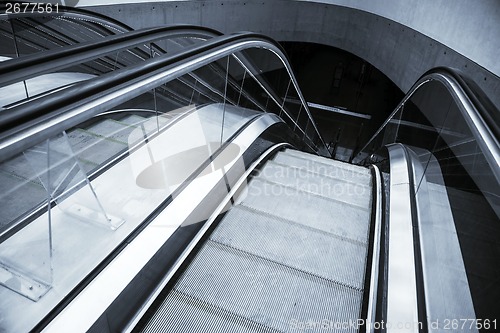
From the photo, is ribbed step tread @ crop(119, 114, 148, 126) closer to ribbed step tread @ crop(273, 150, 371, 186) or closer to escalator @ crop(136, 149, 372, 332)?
escalator @ crop(136, 149, 372, 332)

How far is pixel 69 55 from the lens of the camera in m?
2.32

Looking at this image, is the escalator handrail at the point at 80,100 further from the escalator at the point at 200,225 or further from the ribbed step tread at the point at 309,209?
the ribbed step tread at the point at 309,209

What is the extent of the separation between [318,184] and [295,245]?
117 cm

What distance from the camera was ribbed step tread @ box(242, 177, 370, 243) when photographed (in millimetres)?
2600

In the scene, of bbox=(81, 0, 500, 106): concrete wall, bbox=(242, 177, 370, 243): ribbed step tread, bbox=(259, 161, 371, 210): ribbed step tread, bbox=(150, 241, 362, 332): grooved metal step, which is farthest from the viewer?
bbox=(81, 0, 500, 106): concrete wall

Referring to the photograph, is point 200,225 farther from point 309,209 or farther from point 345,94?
point 345,94

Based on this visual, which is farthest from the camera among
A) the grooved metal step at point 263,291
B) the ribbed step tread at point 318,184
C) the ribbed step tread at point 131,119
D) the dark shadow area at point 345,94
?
the dark shadow area at point 345,94

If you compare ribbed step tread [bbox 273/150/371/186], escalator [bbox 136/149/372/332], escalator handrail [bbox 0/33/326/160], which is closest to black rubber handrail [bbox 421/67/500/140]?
escalator [bbox 136/149/372/332]

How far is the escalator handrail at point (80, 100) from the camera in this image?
1.02 metres

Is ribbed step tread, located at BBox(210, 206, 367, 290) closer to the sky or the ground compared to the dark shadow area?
closer to the sky

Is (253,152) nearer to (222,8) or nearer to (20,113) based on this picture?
(20,113)

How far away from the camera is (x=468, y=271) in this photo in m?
1.64

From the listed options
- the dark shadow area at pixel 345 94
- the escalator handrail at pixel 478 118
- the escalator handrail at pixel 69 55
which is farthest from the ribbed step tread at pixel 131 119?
the dark shadow area at pixel 345 94

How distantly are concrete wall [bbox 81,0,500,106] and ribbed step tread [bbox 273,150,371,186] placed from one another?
2.55 metres
